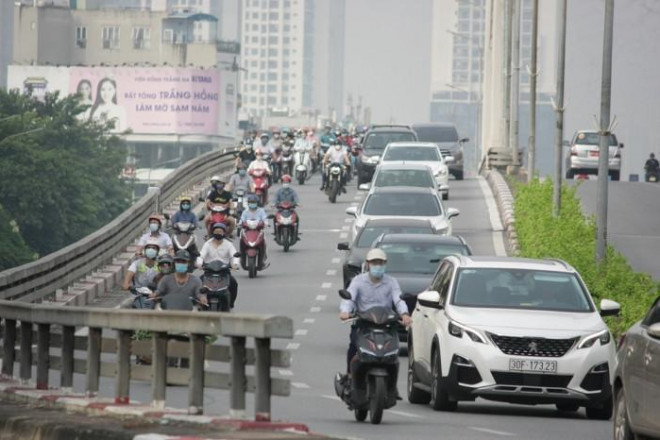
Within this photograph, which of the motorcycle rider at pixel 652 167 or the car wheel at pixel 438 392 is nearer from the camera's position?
the car wheel at pixel 438 392

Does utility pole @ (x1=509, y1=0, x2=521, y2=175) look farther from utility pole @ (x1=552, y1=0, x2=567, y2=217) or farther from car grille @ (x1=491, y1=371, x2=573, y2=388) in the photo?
car grille @ (x1=491, y1=371, x2=573, y2=388)

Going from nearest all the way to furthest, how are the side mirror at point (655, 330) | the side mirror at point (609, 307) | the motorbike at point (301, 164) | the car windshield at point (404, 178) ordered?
the side mirror at point (655, 330)
the side mirror at point (609, 307)
the car windshield at point (404, 178)
the motorbike at point (301, 164)

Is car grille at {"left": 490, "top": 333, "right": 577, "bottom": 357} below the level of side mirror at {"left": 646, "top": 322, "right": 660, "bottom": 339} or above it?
below

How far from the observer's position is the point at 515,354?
1909cm

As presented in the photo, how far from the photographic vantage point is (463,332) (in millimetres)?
19297

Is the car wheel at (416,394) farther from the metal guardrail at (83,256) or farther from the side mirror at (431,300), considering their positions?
the metal guardrail at (83,256)

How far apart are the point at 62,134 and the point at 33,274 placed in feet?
306

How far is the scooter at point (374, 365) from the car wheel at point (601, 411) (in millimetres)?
2331

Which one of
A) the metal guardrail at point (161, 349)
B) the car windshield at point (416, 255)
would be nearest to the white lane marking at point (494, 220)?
the car windshield at point (416, 255)

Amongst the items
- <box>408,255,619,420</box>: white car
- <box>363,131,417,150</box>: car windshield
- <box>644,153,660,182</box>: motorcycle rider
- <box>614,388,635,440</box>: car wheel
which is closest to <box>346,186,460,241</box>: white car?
<box>408,255,619,420</box>: white car

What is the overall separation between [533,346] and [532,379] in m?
0.30

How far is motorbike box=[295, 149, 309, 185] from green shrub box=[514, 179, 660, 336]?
1729 centimetres

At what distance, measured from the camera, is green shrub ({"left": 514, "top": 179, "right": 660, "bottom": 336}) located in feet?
84.8

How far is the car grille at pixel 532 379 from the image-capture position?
750 inches
